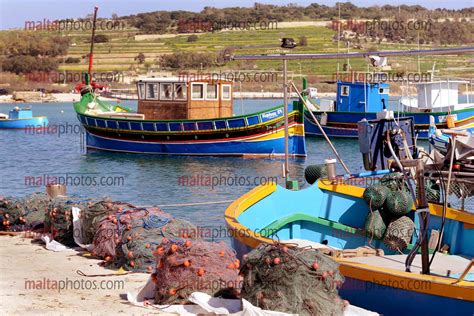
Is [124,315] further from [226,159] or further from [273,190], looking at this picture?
[226,159]

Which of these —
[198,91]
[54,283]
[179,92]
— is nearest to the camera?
[54,283]

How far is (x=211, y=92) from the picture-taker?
115ft

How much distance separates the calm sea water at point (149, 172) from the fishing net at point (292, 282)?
29.8 feet

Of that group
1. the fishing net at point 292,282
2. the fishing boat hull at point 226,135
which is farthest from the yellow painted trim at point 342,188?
the fishing boat hull at point 226,135

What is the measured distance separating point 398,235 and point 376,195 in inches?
31.3

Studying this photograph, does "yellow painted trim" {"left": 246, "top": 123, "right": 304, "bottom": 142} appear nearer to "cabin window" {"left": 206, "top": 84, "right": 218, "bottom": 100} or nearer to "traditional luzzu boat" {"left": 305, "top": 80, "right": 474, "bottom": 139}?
"cabin window" {"left": 206, "top": 84, "right": 218, "bottom": 100}

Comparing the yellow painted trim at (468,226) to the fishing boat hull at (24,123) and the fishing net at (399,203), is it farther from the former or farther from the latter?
the fishing boat hull at (24,123)

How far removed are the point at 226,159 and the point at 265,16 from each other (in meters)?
117

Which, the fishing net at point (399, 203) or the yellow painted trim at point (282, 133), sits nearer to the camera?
the fishing net at point (399, 203)

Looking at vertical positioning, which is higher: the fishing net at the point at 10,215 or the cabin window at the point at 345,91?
the cabin window at the point at 345,91

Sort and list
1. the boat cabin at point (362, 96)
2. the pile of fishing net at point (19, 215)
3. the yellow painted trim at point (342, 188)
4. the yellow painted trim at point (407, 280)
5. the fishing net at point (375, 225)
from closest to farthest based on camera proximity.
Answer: the yellow painted trim at point (407, 280) < the fishing net at point (375, 225) < the yellow painted trim at point (342, 188) < the pile of fishing net at point (19, 215) < the boat cabin at point (362, 96)

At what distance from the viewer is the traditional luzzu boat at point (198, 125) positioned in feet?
111

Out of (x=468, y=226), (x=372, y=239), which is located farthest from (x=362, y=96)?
(x=468, y=226)

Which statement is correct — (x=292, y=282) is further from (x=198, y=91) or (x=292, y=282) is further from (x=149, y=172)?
(x=198, y=91)
